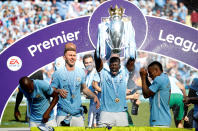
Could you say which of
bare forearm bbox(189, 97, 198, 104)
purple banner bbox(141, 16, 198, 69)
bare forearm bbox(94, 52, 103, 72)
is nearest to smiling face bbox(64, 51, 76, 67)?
bare forearm bbox(94, 52, 103, 72)

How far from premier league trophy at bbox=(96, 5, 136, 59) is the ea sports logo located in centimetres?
137

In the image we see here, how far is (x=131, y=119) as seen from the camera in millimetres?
6188

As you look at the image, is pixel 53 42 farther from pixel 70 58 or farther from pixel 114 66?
pixel 114 66

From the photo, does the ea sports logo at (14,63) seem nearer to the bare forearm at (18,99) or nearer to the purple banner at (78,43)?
the purple banner at (78,43)

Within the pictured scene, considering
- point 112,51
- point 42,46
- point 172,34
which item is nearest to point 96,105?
point 112,51

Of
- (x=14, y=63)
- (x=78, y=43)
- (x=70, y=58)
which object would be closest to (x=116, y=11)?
(x=78, y=43)

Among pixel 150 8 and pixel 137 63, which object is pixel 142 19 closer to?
pixel 150 8

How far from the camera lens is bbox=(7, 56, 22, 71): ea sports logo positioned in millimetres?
6223

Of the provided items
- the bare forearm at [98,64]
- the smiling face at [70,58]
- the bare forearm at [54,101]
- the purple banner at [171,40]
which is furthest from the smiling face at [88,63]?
the purple banner at [171,40]

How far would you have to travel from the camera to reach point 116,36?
6.01 metres

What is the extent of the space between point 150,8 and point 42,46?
1964 mm

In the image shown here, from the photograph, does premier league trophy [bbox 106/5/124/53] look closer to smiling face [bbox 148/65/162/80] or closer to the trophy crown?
the trophy crown

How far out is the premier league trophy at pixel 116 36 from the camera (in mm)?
6012

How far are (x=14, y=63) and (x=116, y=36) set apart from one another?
1.80 meters
